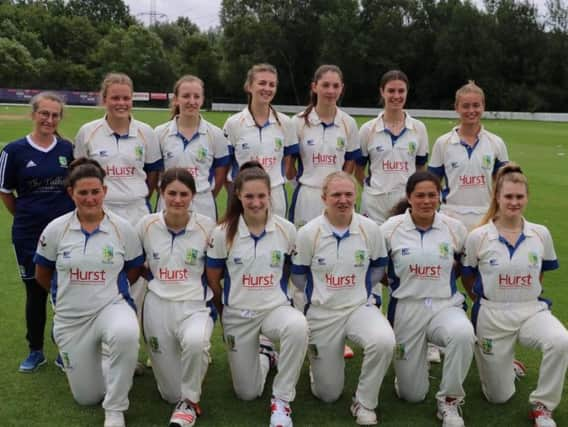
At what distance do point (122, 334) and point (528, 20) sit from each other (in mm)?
54697

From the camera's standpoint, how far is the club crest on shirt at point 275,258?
4.03 meters

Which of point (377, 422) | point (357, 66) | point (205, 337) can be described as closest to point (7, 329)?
point (205, 337)

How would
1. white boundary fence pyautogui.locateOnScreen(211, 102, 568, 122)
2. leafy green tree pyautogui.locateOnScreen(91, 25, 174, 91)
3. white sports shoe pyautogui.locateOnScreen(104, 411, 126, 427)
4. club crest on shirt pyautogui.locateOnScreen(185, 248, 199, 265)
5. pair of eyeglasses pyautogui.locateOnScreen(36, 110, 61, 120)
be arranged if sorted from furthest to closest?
leafy green tree pyautogui.locateOnScreen(91, 25, 174, 91) → white boundary fence pyautogui.locateOnScreen(211, 102, 568, 122) → pair of eyeglasses pyautogui.locateOnScreen(36, 110, 61, 120) → club crest on shirt pyautogui.locateOnScreen(185, 248, 199, 265) → white sports shoe pyautogui.locateOnScreen(104, 411, 126, 427)

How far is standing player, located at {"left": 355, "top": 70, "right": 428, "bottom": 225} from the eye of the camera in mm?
5016

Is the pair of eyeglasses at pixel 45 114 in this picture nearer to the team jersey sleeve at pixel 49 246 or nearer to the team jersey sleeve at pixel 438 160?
the team jersey sleeve at pixel 49 246

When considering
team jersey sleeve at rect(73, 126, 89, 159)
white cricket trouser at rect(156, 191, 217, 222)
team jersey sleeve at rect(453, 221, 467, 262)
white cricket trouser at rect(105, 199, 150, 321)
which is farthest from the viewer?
white cricket trouser at rect(156, 191, 217, 222)

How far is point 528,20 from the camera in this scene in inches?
2018

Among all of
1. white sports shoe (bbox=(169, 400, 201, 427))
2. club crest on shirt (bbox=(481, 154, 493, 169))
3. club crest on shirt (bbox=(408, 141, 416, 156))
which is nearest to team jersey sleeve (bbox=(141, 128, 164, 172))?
white sports shoe (bbox=(169, 400, 201, 427))

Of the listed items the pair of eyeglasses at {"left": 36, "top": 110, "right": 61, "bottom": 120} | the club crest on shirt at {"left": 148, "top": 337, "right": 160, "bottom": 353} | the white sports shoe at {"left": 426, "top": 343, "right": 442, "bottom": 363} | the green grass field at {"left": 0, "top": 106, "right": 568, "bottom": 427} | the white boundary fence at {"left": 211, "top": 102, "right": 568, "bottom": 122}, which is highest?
the white boundary fence at {"left": 211, "top": 102, "right": 568, "bottom": 122}

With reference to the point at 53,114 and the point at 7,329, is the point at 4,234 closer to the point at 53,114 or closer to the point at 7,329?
the point at 7,329

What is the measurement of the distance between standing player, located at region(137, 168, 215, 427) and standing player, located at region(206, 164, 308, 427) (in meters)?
0.12

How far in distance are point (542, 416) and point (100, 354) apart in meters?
2.73

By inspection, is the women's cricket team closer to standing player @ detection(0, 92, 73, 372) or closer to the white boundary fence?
standing player @ detection(0, 92, 73, 372)

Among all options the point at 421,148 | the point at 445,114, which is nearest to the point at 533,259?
the point at 421,148
